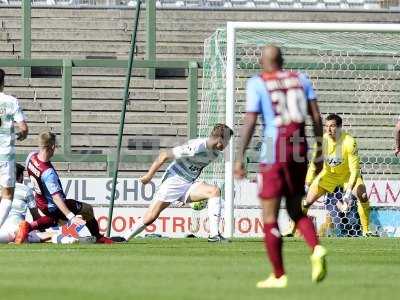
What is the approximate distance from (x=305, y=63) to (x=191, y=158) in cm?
575

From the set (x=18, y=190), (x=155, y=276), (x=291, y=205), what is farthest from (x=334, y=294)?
(x=18, y=190)

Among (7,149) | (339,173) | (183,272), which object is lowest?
(183,272)

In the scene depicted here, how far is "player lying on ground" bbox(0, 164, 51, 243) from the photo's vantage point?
16578mm

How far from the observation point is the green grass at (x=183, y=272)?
338 inches

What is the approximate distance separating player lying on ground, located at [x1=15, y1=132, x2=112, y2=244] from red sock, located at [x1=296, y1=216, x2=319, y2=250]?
675cm

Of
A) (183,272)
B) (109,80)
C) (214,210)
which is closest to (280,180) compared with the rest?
(183,272)

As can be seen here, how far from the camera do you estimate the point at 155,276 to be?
1018 centimetres

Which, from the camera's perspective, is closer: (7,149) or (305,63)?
(7,149)

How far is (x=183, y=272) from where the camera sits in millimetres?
10672

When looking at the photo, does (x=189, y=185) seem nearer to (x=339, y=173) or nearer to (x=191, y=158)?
(x=191, y=158)

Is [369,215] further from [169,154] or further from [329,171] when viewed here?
[169,154]

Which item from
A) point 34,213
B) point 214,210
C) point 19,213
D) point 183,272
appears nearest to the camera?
point 183,272

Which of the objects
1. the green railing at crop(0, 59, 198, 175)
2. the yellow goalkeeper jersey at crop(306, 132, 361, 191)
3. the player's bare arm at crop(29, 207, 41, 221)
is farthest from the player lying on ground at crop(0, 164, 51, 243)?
the yellow goalkeeper jersey at crop(306, 132, 361, 191)

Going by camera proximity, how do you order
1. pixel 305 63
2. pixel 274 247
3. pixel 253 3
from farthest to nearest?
1. pixel 253 3
2. pixel 305 63
3. pixel 274 247
